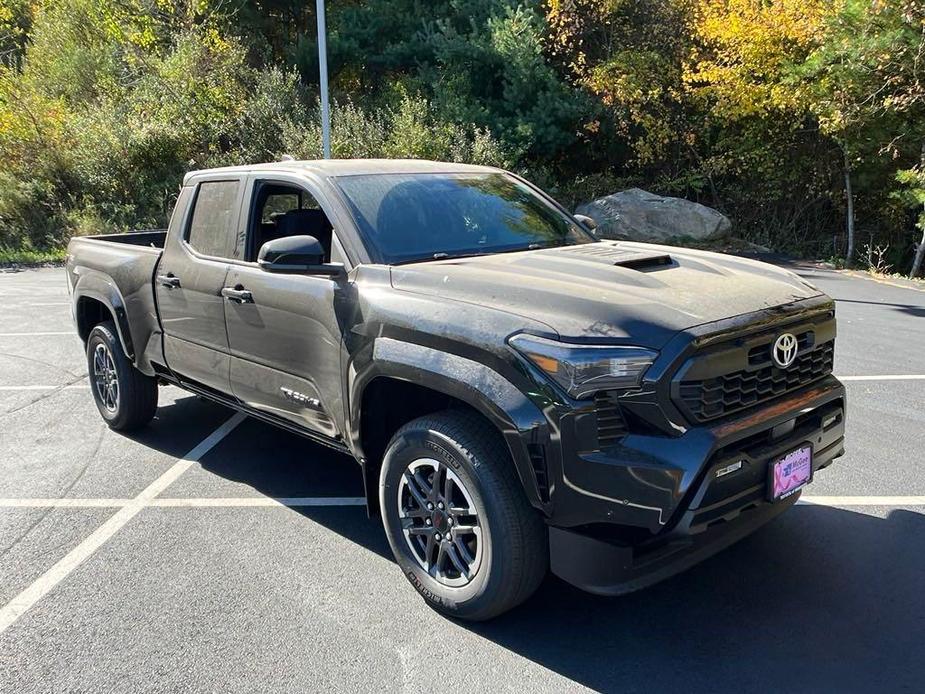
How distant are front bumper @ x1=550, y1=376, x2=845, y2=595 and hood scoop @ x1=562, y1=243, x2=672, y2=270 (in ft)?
2.99

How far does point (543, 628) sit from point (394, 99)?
57.7ft

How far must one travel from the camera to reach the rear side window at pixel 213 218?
14.9 feet

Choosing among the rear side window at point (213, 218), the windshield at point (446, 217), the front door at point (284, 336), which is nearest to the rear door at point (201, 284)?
the rear side window at point (213, 218)

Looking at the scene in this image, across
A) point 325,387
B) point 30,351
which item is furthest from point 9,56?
point 325,387

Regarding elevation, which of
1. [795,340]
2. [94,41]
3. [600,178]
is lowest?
[795,340]

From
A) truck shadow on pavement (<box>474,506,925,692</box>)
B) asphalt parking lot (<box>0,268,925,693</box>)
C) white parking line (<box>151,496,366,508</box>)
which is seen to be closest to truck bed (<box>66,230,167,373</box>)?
asphalt parking lot (<box>0,268,925,693</box>)

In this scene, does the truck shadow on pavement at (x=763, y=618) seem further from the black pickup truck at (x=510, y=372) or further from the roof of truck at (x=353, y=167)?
the roof of truck at (x=353, y=167)

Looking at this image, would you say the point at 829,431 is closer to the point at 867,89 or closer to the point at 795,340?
the point at 795,340

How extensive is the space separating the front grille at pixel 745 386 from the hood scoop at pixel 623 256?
77 cm

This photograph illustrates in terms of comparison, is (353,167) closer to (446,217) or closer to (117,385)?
(446,217)

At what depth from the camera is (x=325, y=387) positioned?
3.73m

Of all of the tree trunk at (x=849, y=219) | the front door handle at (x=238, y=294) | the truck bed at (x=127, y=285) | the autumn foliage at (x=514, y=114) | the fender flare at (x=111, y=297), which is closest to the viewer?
the front door handle at (x=238, y=294)

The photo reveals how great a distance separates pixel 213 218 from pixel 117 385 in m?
1.75

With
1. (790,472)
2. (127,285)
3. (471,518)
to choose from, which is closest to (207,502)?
(127,285)
